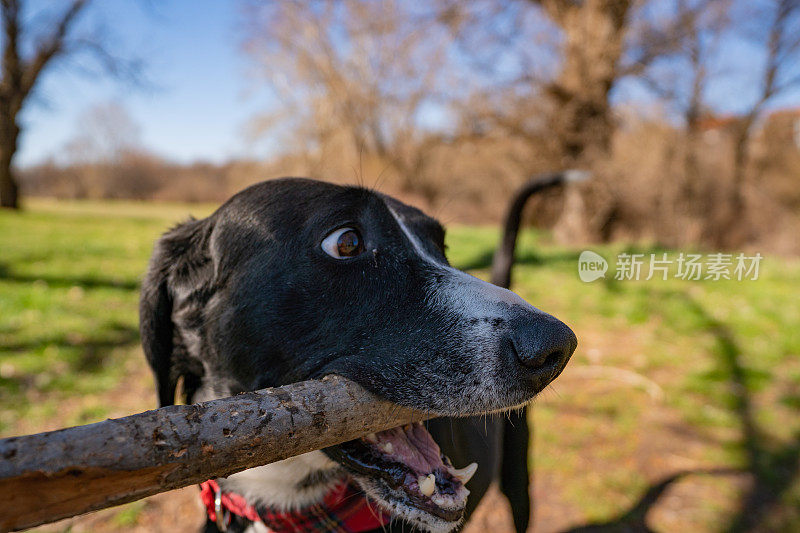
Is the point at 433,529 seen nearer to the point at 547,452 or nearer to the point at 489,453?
the point at 489,453

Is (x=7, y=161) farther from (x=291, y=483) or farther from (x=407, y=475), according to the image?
(x=407, y=475)

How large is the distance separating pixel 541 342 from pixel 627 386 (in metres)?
4.03

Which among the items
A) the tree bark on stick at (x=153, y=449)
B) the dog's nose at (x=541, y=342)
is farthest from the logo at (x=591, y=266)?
the tree bark on stick at (x=153, y=449)

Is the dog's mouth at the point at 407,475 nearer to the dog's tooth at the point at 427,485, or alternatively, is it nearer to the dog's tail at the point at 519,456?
the dog's tooth at the point at 427,485

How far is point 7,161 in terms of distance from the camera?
1870cm

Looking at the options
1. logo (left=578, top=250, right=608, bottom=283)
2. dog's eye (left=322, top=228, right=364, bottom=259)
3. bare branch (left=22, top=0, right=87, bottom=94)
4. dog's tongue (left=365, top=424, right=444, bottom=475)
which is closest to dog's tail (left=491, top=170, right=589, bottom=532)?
dog's tongue (left=365, top=424, right=444, bottom=475)

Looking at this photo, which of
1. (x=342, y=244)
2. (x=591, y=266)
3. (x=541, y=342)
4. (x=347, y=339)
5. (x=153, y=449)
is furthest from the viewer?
(x=591, y=266)

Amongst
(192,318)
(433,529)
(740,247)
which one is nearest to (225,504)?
(192,318)

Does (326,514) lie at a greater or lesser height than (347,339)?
lesser

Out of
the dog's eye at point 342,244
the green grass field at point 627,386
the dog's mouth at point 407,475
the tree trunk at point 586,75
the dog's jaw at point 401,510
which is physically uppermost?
the tree trunk at point 586,75

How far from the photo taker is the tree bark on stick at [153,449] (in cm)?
85

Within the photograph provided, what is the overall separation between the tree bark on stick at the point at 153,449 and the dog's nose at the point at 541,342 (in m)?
0.55

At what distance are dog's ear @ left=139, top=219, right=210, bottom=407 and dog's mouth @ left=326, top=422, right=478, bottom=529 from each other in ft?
2.96

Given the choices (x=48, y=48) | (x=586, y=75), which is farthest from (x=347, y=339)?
(x=48, y=48)
